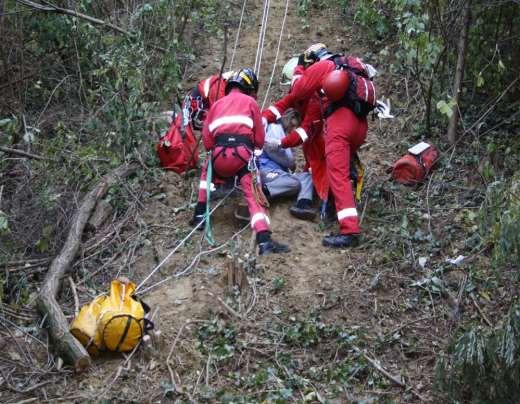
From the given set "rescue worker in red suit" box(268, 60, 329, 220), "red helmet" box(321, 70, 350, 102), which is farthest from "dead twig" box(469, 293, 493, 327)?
"red helmet" box(321, 70, 350, 102)

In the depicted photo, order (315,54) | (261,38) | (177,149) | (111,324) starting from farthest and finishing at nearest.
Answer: (261,38)
(177,149)
(315,54)
(111,324)

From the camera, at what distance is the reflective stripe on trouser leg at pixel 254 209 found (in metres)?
7.06

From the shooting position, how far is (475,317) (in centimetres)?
608

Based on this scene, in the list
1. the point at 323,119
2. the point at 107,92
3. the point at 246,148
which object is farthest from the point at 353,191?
the point at 107,92

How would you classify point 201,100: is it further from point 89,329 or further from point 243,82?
point 89,329

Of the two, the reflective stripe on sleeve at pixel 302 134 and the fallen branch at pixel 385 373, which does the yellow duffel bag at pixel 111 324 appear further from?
the reflective stripe on sleeve at pixel 302 134

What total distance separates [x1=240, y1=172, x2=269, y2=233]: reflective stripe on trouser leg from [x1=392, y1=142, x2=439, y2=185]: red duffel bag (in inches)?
70.0

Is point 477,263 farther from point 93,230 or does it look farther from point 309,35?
point 309,35

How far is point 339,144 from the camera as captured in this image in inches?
288

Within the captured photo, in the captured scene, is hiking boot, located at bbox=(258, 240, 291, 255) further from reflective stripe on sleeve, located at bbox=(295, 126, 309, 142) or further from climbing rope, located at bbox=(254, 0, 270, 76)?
climbing rope, located at bbox=(254, 0, 270, 76)

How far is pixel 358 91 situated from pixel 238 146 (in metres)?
1.28

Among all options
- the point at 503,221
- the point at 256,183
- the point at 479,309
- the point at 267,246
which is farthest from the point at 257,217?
the point at 503,221

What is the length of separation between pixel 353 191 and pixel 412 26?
6.13 feet

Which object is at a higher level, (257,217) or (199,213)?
(257,217)
